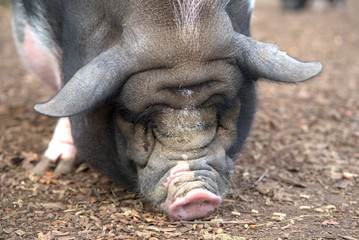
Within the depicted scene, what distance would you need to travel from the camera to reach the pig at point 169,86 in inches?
125

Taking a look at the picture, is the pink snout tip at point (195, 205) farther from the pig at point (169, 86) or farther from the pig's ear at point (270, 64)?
the pig's ear at point (270, 64)

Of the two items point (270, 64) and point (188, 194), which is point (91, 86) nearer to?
point (188, 194)

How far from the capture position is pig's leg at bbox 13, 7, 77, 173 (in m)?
4.52

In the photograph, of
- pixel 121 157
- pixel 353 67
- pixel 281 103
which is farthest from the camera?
pixel 353 67

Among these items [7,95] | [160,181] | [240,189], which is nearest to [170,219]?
[160,181]

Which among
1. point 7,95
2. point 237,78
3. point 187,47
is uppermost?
point 187,47

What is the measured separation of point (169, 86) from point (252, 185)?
138cm

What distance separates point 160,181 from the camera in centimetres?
329

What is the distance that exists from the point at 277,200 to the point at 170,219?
0.96m

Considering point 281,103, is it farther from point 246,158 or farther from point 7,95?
point 7,95

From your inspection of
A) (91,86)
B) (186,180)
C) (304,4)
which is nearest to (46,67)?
(91,86)

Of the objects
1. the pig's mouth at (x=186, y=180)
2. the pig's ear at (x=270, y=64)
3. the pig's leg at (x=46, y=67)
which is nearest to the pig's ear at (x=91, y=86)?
the pig's mouth at (x=186, y=180)

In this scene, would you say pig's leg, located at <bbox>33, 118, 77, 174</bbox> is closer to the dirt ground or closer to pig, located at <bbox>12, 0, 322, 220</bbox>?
the dirt ground

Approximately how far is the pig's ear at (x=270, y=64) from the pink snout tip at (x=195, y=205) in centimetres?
90
